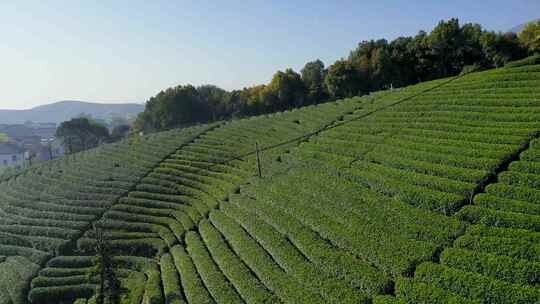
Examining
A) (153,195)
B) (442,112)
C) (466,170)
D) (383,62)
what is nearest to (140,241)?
(153,195)

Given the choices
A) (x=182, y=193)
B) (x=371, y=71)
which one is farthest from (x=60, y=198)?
(x=371, y=71)

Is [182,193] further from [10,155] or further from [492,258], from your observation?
[10,155]

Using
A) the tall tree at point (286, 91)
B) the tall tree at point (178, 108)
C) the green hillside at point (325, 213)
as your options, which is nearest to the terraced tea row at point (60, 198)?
the green hillside at point (325, 213)

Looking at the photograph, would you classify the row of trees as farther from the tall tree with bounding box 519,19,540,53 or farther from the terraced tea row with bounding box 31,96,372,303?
the terraced tea row with bounding box 31,96,372,303

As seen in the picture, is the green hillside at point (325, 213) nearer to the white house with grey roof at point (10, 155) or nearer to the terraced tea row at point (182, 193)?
the terraced tea row at point (182, 193)

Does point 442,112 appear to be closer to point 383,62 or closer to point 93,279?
point 93,279

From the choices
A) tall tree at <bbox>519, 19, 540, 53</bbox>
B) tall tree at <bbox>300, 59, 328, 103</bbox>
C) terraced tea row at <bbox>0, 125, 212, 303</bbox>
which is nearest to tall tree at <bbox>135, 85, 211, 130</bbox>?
tall tree at <bbox>300, 59, 328, 103</bbox>
